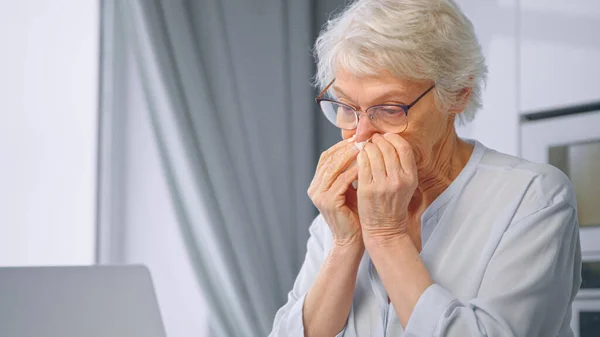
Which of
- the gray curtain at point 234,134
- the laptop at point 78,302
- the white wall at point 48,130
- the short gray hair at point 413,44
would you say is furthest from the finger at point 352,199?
the white wall at point 48,130

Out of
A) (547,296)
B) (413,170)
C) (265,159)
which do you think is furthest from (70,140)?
(547,296)

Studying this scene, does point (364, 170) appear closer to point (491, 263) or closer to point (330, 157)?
point (330, 157)

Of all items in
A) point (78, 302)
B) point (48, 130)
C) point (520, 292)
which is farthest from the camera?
point (48, 130)

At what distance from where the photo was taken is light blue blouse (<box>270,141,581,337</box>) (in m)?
1.15

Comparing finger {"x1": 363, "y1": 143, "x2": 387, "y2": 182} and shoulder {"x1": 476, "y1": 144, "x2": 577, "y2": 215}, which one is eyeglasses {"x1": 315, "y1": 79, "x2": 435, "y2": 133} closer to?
finger {"x1": 363, "y1": 143, "x2": 387, "y2": 182}

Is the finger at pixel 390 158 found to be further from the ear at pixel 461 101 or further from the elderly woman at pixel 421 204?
the ear at pixel 461 101

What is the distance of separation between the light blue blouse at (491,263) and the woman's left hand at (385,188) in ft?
0.34

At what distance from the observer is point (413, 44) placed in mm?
1305

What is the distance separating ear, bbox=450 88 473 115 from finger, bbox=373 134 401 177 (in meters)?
0.18

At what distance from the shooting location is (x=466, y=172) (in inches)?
54.6

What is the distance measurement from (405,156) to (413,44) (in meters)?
0.20

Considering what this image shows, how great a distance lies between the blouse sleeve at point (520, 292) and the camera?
3.74 feet

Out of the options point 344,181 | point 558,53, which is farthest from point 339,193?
point 558,53

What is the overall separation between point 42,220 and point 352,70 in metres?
1.45
